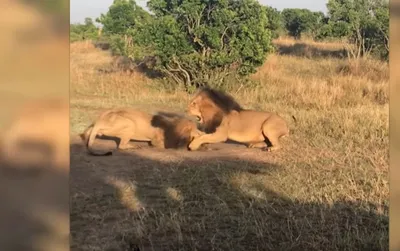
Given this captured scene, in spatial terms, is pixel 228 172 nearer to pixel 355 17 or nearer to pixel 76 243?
pixel 76 243

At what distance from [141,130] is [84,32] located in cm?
3062

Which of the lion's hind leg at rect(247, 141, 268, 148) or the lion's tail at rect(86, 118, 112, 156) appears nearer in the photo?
the lion's tail at rect(86, 118, 112, 156)

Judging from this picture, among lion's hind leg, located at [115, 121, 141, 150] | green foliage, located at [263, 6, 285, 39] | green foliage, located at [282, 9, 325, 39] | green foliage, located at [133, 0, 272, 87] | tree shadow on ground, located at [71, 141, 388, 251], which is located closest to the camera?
tree shadow on ground, located at [71, 141, 388, 251]

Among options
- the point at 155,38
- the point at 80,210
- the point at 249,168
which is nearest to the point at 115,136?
the point at 249,168

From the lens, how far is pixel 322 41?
29.5 metres

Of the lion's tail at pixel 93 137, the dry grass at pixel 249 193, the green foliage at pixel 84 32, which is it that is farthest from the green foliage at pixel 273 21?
the lion's tail at pixel 93 137

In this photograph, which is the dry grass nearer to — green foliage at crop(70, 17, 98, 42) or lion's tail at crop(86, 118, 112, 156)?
lion's tail at crop(86, 118, 112, 156)

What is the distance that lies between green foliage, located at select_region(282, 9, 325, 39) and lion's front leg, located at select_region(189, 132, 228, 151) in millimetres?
29659

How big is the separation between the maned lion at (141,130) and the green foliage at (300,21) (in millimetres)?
29875

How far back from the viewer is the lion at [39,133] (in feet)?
2.24

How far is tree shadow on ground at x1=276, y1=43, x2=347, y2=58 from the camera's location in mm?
24013

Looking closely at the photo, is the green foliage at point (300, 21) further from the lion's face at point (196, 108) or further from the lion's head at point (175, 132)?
the lion's head at point (175, 132)

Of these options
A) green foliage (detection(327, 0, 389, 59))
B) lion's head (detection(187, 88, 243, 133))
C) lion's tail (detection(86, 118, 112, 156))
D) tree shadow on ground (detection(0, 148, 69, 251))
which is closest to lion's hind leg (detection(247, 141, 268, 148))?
lion's head (detection(187, 88, 243, 133))

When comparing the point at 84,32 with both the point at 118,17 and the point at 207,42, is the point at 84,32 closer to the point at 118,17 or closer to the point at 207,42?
the point at 118,17
